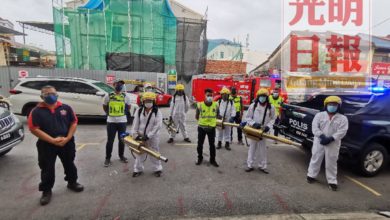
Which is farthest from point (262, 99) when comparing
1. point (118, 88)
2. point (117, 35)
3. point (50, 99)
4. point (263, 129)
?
point (117, 35)

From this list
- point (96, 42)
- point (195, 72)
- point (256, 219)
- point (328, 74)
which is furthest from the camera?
point (195, 72)

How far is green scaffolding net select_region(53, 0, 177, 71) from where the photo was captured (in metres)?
19.5

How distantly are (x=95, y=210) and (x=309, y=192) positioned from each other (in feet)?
10.8

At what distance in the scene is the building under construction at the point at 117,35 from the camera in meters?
19.5

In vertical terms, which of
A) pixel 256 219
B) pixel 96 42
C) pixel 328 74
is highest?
pixel 96 42

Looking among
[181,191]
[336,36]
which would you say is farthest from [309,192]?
[336,36]

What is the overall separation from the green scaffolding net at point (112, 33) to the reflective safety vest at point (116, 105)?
617 inches

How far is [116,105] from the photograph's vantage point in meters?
5.03

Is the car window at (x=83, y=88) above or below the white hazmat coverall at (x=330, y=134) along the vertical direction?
above

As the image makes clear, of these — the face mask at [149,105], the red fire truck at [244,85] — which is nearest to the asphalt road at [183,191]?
the face mask at [149,105]

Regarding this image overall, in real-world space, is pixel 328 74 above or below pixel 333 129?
above

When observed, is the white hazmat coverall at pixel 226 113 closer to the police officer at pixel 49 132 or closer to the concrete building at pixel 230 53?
the police officer at pixel 49 132

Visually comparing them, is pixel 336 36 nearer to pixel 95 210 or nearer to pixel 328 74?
pixel 328 74

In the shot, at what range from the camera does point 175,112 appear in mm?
6980
